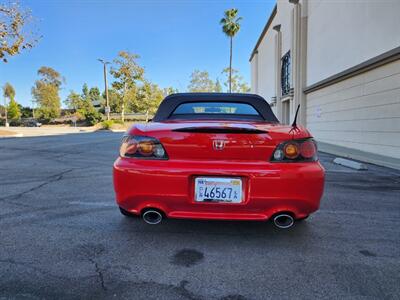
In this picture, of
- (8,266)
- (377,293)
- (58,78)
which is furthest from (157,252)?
(58,78)

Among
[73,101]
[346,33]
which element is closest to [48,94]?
[73,101]

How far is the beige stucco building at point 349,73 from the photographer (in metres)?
7.62

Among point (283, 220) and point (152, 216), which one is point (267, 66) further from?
point (152, 216)

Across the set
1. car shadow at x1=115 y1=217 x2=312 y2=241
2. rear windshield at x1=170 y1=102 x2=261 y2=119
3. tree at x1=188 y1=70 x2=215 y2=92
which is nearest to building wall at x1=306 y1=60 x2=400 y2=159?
rear windshield at x1=170 y1=102 x2=261 y2=119

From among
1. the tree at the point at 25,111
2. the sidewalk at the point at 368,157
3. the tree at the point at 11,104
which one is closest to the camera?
the sidewalk at the point at 368,157

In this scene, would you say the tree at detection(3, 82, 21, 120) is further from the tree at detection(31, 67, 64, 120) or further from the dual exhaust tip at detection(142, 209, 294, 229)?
the dual exhaust tip at detection(142, 209, 294, 229)

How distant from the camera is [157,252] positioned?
2.64m

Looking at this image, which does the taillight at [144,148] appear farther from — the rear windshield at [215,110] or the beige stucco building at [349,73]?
the beige stucco building at [349,73]

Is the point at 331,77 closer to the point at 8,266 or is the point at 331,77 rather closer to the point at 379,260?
the point at 379,260

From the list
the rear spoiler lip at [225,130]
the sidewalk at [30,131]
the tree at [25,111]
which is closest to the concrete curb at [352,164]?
the rear spoiler lip at [225,130]

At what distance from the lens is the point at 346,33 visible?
10.4 meters

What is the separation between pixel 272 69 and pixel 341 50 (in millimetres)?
13241

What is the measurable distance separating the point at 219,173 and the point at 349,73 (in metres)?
9.13

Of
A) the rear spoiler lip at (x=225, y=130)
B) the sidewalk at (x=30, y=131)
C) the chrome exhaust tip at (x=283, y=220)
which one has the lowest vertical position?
the chrome exhaust tip at (x=283, y=220)
